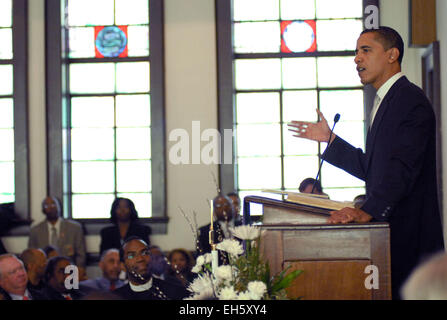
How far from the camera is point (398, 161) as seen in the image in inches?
101

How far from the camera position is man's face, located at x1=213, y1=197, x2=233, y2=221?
7.43 m

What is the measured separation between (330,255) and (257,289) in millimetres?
488

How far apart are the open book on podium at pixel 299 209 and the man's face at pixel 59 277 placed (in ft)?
12.5

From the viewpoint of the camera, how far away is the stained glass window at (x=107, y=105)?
865 centimetres

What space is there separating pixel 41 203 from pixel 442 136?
4.58 meters

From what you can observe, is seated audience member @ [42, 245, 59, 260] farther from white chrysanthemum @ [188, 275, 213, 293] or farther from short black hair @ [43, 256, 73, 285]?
white chrysanthemum @ [188, 275, 213, 293]

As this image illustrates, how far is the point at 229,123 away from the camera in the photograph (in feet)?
27.6

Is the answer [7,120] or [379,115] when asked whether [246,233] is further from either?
[7,120]

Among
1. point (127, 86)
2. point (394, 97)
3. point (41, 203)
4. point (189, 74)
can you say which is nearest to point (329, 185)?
point (189, 74)

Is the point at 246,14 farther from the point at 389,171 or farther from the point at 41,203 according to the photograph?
the point at 389,171

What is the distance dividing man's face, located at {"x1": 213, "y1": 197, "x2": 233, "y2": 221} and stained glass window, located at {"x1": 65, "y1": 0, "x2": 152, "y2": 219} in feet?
4.02

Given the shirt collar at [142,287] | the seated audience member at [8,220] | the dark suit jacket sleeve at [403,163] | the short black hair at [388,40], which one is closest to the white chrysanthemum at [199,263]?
the dark suit jacket sleeve at [403,163]

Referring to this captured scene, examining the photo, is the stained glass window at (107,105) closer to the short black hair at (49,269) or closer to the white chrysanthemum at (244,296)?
the short black hair at (49,269)

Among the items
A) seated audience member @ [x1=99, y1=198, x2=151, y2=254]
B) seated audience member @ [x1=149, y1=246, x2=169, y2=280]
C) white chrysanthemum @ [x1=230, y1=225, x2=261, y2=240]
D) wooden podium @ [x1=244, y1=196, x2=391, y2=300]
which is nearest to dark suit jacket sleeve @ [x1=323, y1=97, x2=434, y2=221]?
wooden podium @ [x1=244, y1=196, x2=391, y2=300]
